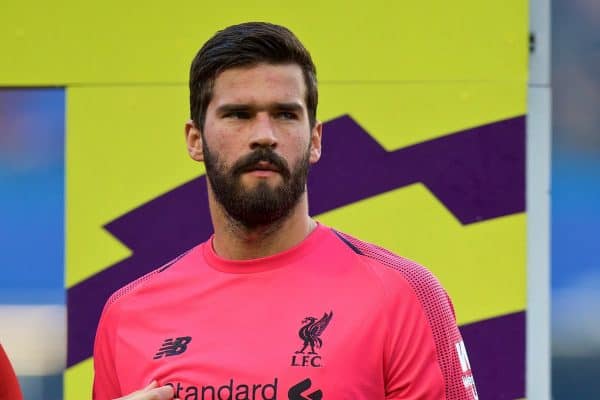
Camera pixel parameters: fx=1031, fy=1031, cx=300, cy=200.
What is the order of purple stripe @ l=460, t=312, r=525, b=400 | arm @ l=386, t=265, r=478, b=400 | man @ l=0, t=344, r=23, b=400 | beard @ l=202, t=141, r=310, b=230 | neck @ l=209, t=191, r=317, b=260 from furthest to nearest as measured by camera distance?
purple stripe @ l=460, t=312, r=525, b=400, man @ l=0, t=344, r=23, b=400, neck @ l=209, t=191, r=317, b=260, beard @ l=202, t=141, r=310, b=230, arm @ l=386, t=265, r=478, b=400

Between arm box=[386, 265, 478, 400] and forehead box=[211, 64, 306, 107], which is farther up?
forehead box=[211, 64, 306, 107]

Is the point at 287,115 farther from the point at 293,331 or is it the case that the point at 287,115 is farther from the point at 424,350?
the point at 424,350

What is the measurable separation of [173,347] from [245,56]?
585mm

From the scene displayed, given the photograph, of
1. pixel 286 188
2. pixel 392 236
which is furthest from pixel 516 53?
pixel 286 188

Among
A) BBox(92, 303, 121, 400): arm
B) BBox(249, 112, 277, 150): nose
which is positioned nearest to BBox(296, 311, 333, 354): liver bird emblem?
BBox(249, 112, 277, 150): nose

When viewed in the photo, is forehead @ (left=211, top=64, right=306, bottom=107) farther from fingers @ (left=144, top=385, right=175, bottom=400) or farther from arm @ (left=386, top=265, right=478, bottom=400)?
fingers @ (left=144, top=385, right=175, bottom=400)

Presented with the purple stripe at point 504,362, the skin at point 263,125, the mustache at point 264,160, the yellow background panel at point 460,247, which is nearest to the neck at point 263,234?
the skin at point 263,125

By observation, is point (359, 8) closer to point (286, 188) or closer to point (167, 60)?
point (167, 60)

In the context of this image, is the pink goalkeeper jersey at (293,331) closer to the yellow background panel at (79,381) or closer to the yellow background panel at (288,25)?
the yellow background panel at (79,381)

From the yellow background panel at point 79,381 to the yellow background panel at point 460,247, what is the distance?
0.90 meters

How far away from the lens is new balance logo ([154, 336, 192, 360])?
6.56 ft

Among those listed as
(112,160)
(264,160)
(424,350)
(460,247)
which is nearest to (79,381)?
(112,160)

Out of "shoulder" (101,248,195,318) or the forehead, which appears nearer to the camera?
the forehead

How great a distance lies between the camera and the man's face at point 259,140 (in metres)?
1.96
